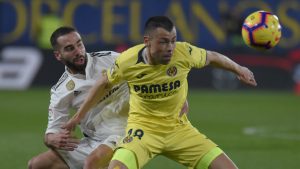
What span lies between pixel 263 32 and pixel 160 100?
1188mm

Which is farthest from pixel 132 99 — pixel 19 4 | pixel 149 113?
pixel 19 4

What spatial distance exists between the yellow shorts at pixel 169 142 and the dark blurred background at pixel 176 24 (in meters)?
15.6

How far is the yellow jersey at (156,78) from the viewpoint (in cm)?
752

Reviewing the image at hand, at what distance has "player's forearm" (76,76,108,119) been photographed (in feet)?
24.9

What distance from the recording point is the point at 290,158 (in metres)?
11.1

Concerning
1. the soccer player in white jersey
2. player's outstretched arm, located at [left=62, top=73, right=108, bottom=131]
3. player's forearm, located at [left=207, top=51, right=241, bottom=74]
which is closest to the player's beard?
the soccer player in white jersey

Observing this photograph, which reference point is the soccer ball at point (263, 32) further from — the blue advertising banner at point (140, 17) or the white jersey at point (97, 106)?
the blue advertising banner at point (140, 17)

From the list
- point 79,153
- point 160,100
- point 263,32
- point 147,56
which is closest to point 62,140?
point 79,153

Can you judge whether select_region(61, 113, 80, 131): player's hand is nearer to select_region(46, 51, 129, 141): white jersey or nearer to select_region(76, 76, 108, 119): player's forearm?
select_region(76, 76, 108, 119): player's forearm

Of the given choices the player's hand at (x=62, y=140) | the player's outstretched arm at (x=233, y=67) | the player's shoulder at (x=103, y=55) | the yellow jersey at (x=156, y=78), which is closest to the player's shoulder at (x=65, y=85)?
the player's shoulder at (x=103, y=55)

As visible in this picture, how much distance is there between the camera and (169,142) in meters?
7.59

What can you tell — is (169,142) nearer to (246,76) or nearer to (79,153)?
(246,76)

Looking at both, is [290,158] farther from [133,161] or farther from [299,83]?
[299,83]

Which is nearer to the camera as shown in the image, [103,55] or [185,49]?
[185,49]
